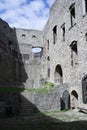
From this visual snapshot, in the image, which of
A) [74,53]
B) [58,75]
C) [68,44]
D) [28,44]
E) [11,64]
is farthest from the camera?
[28,44]

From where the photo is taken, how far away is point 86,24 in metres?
17.2

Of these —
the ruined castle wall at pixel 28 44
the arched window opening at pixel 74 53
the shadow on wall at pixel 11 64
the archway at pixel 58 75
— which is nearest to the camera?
the arched window opening at pixel 74 53

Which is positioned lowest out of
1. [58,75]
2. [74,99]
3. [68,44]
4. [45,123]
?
[45,123]

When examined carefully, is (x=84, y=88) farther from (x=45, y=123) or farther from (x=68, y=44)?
(x=45, y=123)

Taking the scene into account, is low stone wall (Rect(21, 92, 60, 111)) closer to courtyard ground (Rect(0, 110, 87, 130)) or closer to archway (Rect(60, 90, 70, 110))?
archway (Rect(60, 90, 70, 110))

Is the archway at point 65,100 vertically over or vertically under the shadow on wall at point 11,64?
under

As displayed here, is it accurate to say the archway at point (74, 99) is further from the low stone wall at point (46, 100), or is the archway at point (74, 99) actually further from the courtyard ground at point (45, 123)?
the courtyard ground at point (45, 123)

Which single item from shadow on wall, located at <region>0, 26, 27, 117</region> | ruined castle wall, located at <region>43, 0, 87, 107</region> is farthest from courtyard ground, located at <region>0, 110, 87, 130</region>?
shadow on wall, located at <region>0, 26, 27, 117</region>

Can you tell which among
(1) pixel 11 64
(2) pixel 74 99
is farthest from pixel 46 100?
(1) pixel 11 64

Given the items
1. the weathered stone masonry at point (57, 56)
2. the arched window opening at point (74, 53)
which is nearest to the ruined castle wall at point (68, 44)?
the weathered stone masonry at point (57, 56)

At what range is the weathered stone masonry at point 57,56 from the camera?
57.8ft

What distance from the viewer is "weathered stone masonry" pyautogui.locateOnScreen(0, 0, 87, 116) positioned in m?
17.6

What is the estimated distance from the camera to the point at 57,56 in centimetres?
2317

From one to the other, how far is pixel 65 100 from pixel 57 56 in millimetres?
6186
